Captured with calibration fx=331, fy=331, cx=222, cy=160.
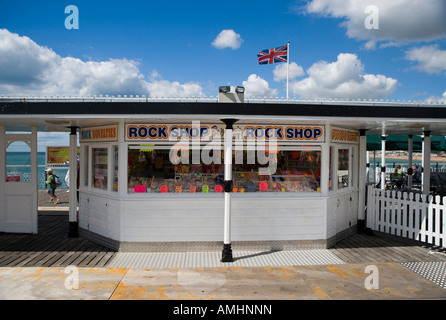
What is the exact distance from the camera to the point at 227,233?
6191 millimetres

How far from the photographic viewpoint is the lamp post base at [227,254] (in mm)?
6113

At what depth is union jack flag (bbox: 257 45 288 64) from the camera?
11500 mm

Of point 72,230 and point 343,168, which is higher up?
point 343,168

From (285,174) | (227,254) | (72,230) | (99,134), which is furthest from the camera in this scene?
(72,230)

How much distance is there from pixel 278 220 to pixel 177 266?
2251 mm

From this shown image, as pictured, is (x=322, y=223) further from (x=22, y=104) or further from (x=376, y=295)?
(x=22, y=104)

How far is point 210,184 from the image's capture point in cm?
681

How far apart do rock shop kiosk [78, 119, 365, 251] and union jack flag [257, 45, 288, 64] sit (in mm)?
5241

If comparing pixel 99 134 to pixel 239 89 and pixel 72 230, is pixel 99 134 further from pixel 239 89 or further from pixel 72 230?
pixel 239 89

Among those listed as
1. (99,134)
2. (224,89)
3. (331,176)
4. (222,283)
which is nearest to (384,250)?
(331,176)

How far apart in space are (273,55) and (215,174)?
6.53 m

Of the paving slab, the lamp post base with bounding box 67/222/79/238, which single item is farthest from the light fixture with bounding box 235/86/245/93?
the lamp post base with bounding box 67/222/79/238

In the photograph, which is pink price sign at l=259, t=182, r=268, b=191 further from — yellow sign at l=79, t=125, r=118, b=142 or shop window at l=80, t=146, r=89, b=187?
shop window at l=80, t=146, r=89, b=187
